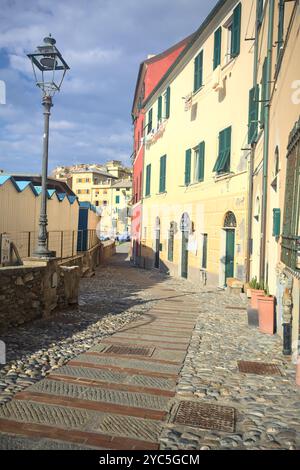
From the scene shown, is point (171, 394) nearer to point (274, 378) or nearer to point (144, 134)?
point (274, 378)

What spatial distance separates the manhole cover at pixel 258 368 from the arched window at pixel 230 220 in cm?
839

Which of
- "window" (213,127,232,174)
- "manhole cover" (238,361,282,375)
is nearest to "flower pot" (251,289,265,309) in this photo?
"manhole cover" (238,361,282,375)

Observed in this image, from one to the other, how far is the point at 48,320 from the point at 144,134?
68.1ft

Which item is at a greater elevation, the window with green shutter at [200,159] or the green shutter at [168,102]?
the green shutter at [168,102]

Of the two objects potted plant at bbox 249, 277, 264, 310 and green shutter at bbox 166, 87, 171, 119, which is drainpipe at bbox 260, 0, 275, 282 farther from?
green shutter at bbox 166, 87, 171, 119

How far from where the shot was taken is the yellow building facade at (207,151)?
13.1 metres

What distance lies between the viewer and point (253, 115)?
1172cm

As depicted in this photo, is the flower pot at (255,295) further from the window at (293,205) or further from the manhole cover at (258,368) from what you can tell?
the manhole cover at (258,368)

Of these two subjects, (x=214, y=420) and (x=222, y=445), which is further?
(x=214, y=420)

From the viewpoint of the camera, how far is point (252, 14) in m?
12.4

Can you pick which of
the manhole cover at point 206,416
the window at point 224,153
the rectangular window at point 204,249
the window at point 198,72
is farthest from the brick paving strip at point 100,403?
the window at point 198,72

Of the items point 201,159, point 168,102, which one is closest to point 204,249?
point 201,159

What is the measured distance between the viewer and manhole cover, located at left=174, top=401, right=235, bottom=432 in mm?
3596
